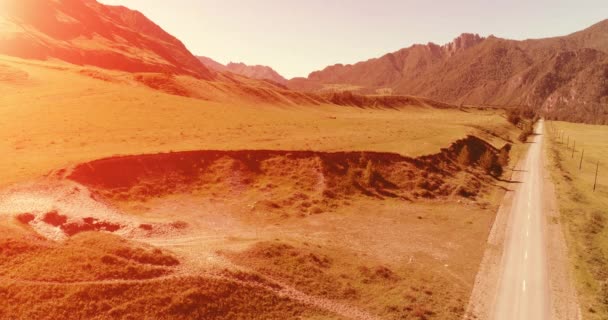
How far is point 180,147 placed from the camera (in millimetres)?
63250

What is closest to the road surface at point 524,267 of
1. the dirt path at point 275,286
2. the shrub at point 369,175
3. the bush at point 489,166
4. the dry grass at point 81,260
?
the dirt path at point 275,286

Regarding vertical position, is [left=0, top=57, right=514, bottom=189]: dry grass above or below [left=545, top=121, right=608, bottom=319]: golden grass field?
above

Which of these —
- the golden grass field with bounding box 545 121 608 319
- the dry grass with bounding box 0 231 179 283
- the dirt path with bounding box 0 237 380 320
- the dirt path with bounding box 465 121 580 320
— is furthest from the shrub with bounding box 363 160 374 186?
the dry grass with bounding box 0 231 179 283

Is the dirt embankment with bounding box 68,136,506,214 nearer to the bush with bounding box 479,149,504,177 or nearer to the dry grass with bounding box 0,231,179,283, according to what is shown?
the bush with bounding box 479,149,504,177

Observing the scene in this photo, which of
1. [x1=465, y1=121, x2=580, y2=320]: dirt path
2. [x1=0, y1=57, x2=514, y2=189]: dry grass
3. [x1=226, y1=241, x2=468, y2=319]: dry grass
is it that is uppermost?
[x1=0, y1=57, x2=514, y2=189]: dry grass

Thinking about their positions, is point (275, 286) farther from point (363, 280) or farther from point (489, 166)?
point (489, 166)

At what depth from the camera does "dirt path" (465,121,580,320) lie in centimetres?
3376

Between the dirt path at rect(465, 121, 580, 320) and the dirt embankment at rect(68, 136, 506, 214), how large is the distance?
11.2m

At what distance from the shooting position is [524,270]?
4112cm

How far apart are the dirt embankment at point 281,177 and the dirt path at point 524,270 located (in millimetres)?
11208

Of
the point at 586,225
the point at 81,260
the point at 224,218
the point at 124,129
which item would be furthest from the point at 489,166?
the point at 81,260

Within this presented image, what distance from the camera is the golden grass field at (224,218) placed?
2888cm

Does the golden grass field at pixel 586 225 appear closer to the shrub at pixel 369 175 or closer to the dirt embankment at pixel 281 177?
the dirt embankment at pixel 281 177

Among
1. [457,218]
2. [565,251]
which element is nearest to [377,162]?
[457,218]
